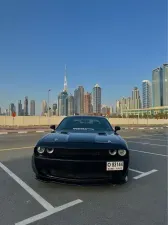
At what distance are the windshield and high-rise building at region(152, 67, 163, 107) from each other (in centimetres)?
11686

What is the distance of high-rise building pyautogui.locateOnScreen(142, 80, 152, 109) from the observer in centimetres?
14475

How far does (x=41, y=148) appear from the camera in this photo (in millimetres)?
4195

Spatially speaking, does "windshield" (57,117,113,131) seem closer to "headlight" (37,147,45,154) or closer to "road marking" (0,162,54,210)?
"road marking" (0,162,54,210)

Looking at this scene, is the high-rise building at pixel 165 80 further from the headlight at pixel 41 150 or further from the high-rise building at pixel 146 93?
the headlight at pixel 41 150

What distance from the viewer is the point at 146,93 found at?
484 ft

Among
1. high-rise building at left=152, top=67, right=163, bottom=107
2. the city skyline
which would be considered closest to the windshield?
the city skyline

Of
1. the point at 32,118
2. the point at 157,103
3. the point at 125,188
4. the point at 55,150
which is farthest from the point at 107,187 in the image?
the point at 157,103

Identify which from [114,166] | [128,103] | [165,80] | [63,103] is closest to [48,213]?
[114,166]

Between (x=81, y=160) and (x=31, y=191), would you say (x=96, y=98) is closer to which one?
(x=31, y=191)

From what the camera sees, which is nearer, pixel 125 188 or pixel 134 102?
pixel 125 188

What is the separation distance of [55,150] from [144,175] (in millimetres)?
2653

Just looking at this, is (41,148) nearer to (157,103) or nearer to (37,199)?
(37,199)

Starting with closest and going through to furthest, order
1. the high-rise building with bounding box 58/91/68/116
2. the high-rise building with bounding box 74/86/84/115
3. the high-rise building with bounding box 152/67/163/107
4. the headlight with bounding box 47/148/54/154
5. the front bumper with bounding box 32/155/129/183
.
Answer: the front bumper with bounding box 32/155/129/183 < the headlight with bounding box 47/148/54/154 < the high-rise building with bounding box 74/86/84/115 < the high-rise building with bounding box 58/91/68/116 < the high-rise building with bounding box 152/67/163/107

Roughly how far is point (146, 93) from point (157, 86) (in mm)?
21154
